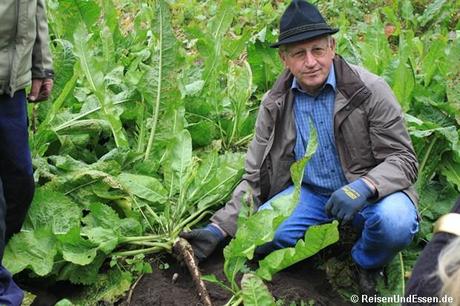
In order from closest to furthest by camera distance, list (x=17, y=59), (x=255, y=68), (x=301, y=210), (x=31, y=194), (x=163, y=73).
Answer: (x=17, y=59) → (x=31, y=194) → (x=301, y=210) → (x=163, y=73) → (x=255, y=68)

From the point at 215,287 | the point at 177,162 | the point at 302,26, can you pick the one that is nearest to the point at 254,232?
the point at 215,287

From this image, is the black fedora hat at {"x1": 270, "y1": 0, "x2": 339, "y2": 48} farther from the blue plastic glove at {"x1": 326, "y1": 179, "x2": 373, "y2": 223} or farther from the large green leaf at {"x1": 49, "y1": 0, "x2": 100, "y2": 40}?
the large green leaf at {"x1": 49, "y1": 0, "x2": 100, "y2": 40}

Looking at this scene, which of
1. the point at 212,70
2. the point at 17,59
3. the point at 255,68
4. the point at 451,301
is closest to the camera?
the point at 451,301

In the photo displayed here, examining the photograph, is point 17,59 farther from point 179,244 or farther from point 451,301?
point 451,301

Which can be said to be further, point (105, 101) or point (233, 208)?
point (105, 101)

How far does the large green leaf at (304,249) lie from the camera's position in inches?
103

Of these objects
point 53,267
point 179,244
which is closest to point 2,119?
point 53,267

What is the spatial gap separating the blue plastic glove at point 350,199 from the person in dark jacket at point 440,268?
4.65 feet

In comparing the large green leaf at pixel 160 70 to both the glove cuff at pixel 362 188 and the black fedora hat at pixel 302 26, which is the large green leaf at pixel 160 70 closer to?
the black fedora hat at pixel 302 26

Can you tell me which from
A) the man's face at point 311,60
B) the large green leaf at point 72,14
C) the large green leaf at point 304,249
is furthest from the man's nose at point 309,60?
the large green leaf at point 72,14

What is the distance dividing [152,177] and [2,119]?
35.5 inches

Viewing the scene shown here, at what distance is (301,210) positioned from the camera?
3258mm

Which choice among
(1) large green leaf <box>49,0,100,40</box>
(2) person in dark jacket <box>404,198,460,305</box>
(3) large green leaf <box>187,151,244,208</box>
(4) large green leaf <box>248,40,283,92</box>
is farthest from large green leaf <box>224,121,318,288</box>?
(1) large green leaf <box>49,0,100,40</box>

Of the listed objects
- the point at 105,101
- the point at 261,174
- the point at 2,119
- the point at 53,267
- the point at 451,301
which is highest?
the point at 451,301
